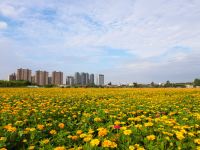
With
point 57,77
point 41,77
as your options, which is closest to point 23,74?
point 41,77

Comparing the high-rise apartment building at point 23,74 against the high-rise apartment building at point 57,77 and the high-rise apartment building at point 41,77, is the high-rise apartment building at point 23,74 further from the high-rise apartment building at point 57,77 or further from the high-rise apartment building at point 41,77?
the high-rise apartment building at point 57,77

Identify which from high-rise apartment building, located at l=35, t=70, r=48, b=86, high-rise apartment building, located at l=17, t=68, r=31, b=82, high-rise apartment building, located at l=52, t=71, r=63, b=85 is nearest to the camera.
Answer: high-rise apartment building, located at l=17, t=68, r=31, b=82

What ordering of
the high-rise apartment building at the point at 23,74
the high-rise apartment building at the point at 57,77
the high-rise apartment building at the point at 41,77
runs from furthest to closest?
the high-rise apartment building at the point at 57,77, the high-rise apartment building at the point at 41,77, the high-rise apartment building at the point at 23,74

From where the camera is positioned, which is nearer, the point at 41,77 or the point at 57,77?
the point at 41,77

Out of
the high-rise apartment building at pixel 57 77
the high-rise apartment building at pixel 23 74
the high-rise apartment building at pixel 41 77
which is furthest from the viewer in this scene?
the high-rise apartment building at pixel 57 77

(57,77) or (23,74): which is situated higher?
(23,74)

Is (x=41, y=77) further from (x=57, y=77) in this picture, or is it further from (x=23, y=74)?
(x=23, y=74)

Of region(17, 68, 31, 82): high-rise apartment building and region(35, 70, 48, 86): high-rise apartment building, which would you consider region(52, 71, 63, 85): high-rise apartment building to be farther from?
region(17, 68, 31, 82): high-rise apartment building

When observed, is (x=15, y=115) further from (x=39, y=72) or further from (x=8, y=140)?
(x=39, y=72)

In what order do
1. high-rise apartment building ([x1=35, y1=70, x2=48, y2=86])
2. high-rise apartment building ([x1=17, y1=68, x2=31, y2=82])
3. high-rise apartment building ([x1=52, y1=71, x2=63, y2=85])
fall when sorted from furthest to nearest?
high-rise apartment building ([x1=52, y1=71, x2=63, y2=85]), high-rise apartment building ([x1=35, y1=70, x2=48, y2=86]), high-rise apartment building ([x1=17, y1=68, x2=31, y2=82])

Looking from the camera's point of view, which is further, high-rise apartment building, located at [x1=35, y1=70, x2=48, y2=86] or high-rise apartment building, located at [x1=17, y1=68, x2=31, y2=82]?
high-rise apartment building, located at [x1=35, y1=70, x2=48, y2=86]

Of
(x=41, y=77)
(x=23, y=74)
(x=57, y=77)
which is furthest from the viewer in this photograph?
(x=57, y=77)

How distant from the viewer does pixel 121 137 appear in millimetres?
4465

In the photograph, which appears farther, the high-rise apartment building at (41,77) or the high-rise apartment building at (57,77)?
the high-rise apartment building at (57,77)
